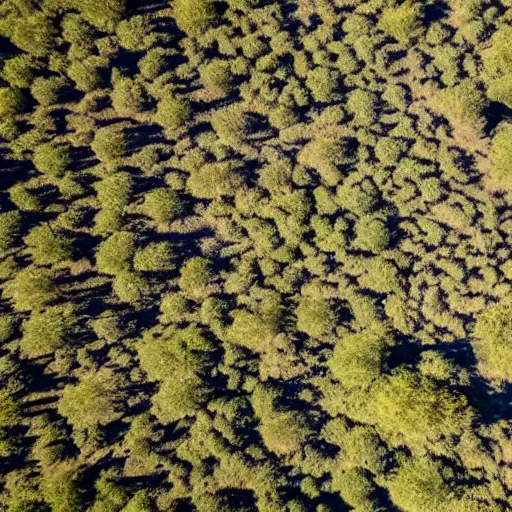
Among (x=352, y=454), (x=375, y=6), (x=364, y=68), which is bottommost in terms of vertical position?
(x=352, y=454)

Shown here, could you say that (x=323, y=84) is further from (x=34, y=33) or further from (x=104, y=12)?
(x=34, y=33)

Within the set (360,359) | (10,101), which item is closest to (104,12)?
(10,101)

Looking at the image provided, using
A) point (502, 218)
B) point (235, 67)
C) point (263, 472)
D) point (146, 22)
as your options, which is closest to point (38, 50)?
point (146, 22)

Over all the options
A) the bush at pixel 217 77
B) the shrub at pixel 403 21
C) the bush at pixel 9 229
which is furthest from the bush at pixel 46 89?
the shrub at pixel 403 21

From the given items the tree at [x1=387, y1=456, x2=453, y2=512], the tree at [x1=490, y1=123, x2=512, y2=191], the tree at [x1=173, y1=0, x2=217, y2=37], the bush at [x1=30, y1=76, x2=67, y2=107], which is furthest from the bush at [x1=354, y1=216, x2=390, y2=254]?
the bush at [x1=30, y1=76, x2=67, y2=107]

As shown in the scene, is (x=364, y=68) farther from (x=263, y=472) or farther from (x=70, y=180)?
(x=263, y=472)
